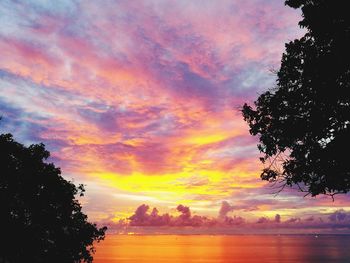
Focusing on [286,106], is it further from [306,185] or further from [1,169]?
[1,169]

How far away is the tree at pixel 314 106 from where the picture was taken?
42.2ft

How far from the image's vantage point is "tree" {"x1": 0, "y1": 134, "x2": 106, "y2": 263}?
26.4m

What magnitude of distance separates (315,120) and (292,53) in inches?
111

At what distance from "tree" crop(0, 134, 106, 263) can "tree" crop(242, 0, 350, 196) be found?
19327 millimetres

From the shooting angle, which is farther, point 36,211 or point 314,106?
point 36,211

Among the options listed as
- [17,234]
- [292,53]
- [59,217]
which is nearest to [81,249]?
[59,217]

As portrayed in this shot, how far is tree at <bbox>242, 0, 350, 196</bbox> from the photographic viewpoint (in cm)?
1286

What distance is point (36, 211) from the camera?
28.8 metres

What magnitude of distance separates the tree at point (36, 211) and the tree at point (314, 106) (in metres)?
19.3

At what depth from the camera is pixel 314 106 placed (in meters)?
13.4

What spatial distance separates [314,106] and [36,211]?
23039mm

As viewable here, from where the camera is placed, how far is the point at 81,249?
31.5 meters

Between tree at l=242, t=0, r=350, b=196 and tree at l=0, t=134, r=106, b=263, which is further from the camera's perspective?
tree at l=0, t=134, r=106, b=263

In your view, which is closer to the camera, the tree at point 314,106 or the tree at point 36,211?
the tree at point 314,106
